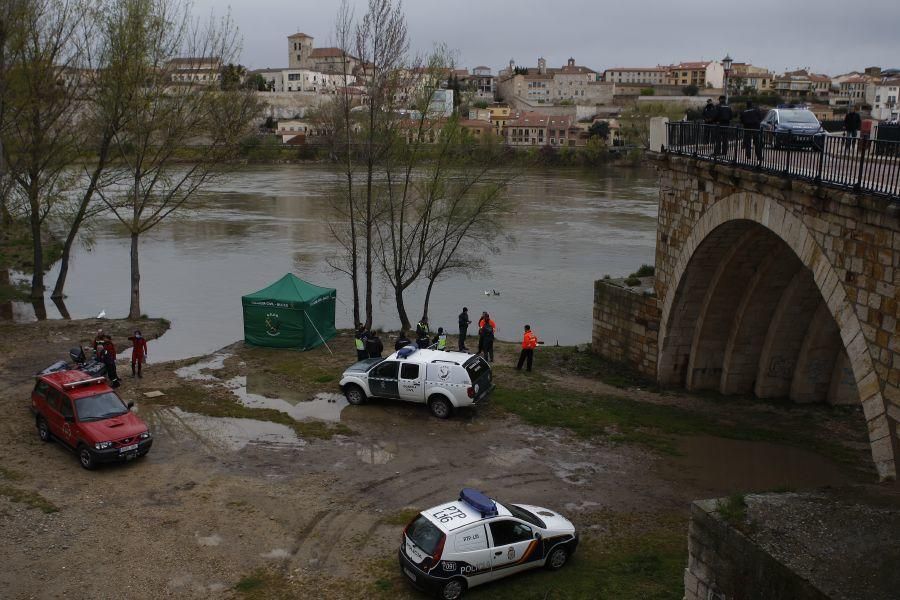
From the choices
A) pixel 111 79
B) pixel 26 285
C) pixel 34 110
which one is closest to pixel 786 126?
pixel 111 79

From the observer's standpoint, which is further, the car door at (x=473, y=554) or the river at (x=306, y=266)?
the river at (x=306, y=266)

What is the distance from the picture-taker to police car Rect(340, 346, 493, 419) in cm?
1444

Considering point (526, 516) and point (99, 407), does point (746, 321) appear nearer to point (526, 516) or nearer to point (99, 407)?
point (526, 516)

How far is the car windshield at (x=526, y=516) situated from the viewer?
9234 mm

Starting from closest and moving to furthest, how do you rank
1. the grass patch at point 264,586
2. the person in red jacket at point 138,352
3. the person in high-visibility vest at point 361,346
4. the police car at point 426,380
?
the grass patch at point 264,586 → the police car at point 426,380 → the person in red jacket at point 138,352 → the person in high-visibility vest at point 361,346

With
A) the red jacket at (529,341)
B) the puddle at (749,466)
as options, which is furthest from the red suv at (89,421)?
the red jacket at (529,341)

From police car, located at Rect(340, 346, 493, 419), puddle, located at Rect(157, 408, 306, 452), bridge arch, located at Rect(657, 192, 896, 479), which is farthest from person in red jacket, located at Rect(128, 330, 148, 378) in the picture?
bridge arch, located at Rect(657, 192, 896, 479)

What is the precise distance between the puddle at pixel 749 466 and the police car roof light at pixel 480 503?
4.46m

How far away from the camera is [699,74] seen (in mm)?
164250

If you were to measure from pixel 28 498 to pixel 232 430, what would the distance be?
3724 mm

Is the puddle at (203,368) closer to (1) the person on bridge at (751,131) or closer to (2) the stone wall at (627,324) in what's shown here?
(2) the stone wall at (627,324)

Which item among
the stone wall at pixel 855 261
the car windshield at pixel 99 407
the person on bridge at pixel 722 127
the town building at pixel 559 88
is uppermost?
the town building at pixel 559 88

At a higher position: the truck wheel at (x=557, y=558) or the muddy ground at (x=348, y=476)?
the truck wheel at (x=557, y=558)

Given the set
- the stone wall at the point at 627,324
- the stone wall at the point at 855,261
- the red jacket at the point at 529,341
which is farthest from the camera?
the stone wall at the point at 627,324
